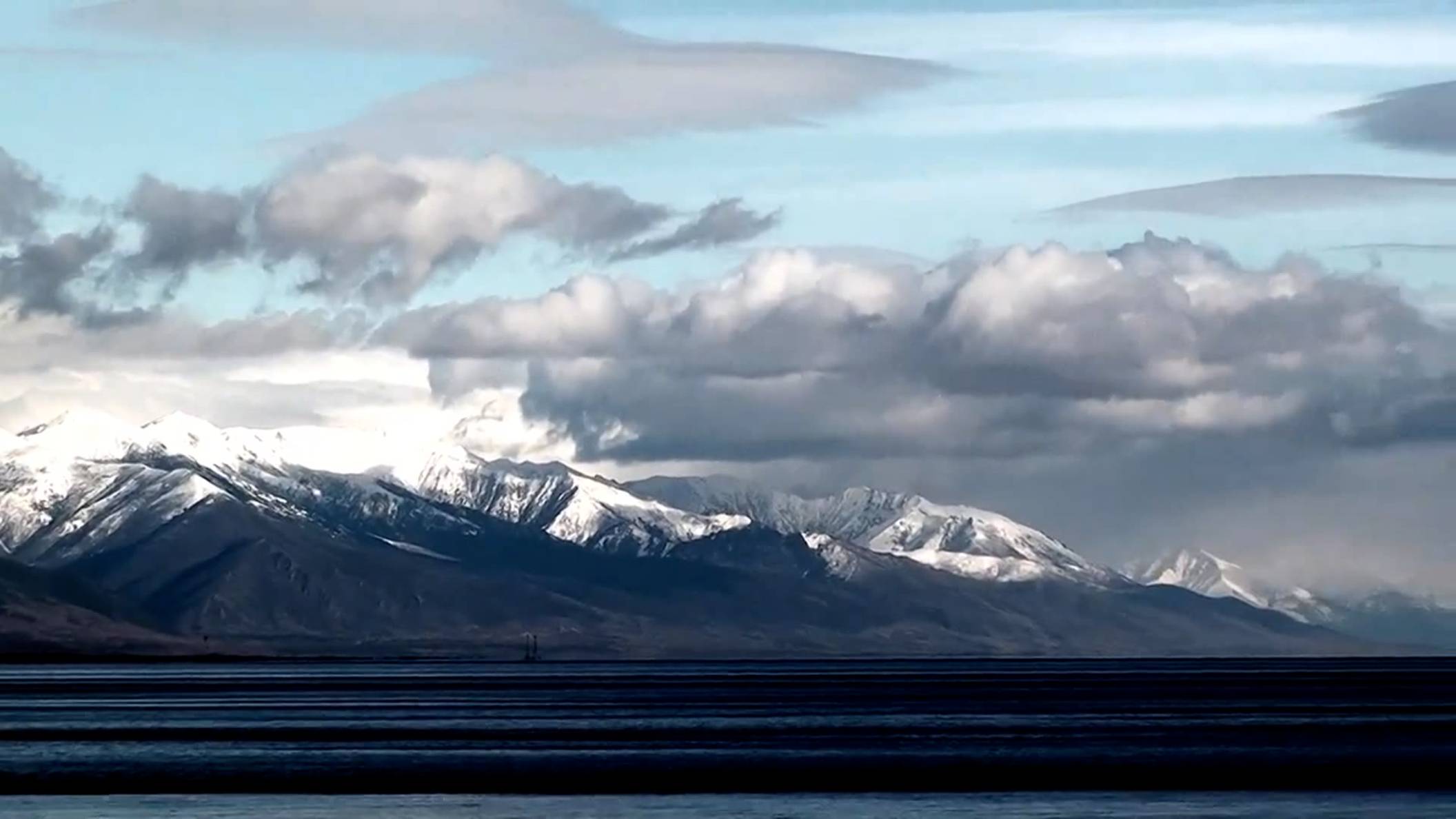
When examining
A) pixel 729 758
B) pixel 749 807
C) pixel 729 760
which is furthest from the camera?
pixel 729 758

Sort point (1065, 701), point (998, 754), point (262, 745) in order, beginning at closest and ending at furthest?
point (998, 754) < point (262, 745) < point (1065, 701)

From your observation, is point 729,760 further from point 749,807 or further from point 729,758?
point 749,807

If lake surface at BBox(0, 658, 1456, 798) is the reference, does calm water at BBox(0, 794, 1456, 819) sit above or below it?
above

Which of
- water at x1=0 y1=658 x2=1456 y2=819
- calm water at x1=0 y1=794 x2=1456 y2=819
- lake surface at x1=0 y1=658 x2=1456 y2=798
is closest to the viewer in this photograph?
calm water at x1=0 y1=794 x2=1456 y2=819

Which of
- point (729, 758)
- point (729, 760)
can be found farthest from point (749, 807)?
point (729, 758)

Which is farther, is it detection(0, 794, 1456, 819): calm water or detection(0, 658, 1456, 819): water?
detection(0, 658, 1456, 819): water

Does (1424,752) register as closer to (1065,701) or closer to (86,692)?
(1065,701)

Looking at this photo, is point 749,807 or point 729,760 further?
point 729,760

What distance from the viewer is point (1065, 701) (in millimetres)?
173625

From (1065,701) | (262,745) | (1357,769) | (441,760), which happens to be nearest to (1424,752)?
(1357,769)

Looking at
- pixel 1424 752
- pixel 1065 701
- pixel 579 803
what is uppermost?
pixel 579 803

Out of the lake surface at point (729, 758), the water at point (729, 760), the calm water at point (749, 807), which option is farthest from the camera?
the lake surface at point (729, 758)

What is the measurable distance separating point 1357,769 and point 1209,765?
17.3ft

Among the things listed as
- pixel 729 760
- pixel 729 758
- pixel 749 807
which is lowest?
pixel 729 758
